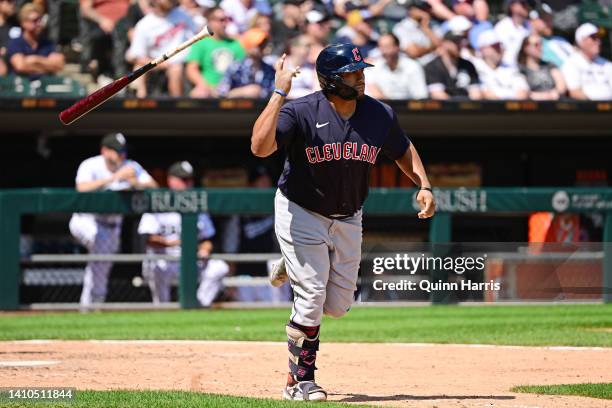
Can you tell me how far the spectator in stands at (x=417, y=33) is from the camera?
14070 mm

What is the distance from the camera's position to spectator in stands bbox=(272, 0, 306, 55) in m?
14.0

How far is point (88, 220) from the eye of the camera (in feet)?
38.5

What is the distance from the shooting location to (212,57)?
13.3 metres

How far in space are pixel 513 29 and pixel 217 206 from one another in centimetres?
497

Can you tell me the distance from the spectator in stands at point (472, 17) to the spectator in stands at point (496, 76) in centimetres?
33

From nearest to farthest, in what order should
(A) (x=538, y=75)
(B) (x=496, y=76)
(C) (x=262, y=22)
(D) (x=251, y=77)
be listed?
(D) (x=251, y=77), (C) (x=262, y=22), (B) (x=496, y=76), (A) (x=538, y=75)

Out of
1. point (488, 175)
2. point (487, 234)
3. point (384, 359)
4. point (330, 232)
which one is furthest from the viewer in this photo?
point (488, 175)

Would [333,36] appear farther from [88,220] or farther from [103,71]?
[88,220]

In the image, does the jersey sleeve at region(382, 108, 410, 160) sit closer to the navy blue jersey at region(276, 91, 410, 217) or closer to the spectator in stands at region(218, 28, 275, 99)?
the navy blue jersey at region(276, 91, 410, 217)

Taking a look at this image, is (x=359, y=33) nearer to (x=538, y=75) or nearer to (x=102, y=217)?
(x=538, y=75)

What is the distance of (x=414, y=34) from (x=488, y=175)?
2.24 metres

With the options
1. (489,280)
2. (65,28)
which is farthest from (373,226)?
(65,28)

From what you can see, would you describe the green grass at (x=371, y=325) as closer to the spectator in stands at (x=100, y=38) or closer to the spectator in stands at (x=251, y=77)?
the spectator in stands at (x=251, y=77)

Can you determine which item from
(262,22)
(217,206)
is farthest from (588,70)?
(217,206)
